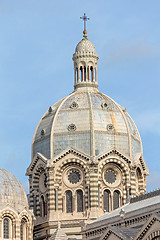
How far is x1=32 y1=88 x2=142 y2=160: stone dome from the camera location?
103438 millimetres

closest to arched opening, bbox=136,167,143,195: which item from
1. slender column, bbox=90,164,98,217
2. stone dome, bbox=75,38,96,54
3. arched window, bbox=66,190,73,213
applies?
slender column, bbox=90,164,98,217

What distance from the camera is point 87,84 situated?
4294 inches

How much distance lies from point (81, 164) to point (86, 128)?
168 inches

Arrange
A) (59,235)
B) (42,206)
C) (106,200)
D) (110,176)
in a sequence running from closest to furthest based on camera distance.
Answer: (59,235), (106,200), (110,176), (42,206)

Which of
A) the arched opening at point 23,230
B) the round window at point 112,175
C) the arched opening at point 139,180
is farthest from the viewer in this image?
the arched opening at point 139,180

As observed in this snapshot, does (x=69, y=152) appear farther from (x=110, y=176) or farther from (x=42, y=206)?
(x=42, y=206)

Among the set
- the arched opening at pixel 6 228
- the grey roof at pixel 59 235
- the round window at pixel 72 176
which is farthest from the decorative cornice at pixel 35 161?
the grey roof at pixel 59 235

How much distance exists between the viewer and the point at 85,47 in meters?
110

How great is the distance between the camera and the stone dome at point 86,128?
10344 centimetres

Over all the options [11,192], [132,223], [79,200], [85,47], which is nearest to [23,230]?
[11,192]

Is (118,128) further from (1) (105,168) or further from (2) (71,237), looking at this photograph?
(2) (71,237)

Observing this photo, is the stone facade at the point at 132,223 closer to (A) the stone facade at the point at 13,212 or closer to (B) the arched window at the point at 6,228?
(A) the stone facade at the point at 13,212

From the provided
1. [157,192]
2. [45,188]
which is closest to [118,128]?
[45,188]

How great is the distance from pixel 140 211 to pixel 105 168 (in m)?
20.6
